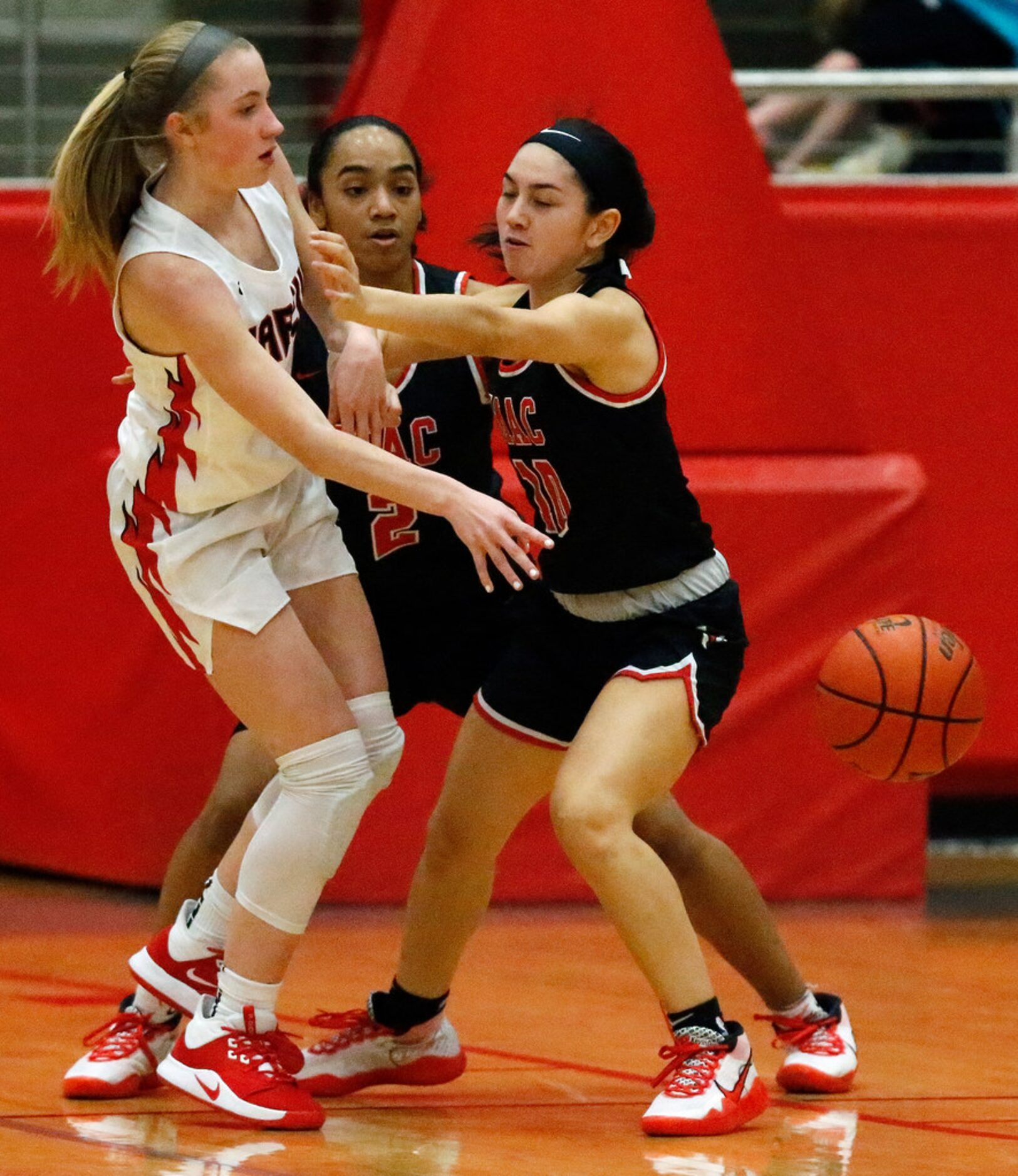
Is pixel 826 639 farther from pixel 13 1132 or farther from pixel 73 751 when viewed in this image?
pixel 13 1132

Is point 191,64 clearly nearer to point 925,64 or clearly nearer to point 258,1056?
point 258,1056

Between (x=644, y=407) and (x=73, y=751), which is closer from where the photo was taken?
(x=644, y=407)

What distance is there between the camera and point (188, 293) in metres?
3.47

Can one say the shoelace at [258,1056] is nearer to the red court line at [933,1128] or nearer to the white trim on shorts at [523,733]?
the white trim on shorts at [523,733]

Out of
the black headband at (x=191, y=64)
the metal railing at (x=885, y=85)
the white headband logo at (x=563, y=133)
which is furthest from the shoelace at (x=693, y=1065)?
the metal railing at (x=885, y=85)

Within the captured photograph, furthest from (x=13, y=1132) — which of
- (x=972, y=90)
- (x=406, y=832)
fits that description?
(x=972, y=90)

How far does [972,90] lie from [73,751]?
12.0ft

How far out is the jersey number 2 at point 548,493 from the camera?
12.5 ft

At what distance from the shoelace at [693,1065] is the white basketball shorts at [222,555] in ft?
3.61

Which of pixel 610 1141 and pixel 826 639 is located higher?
pixel 610 1141

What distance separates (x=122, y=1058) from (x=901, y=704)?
1.76 metres

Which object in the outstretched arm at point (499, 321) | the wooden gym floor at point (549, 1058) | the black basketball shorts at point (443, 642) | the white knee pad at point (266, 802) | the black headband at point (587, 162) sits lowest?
the wooden gym floor at point (549, 1058)

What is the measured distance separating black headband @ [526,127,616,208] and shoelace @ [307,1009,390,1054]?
5.59 feet

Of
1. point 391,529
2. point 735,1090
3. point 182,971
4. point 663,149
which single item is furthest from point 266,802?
point 663,149
